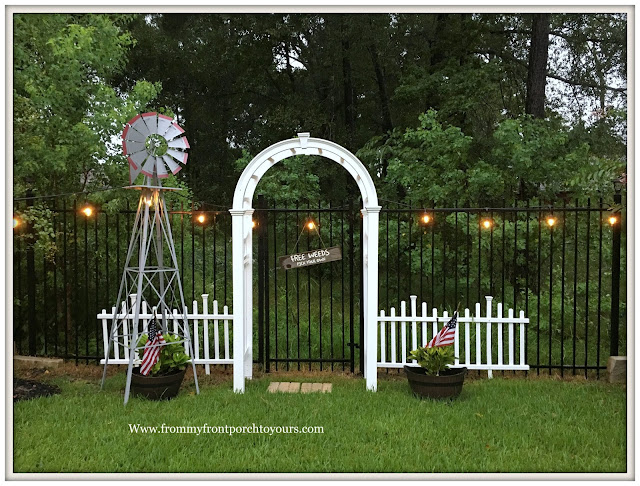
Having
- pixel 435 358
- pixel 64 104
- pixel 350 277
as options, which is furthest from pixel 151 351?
pixel 64 104

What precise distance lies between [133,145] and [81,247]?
2848mm

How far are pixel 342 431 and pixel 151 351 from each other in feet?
6.88

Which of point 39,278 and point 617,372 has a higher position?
point 39,278

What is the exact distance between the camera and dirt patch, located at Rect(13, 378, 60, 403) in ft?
16.6

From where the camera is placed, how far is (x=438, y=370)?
5.09 m

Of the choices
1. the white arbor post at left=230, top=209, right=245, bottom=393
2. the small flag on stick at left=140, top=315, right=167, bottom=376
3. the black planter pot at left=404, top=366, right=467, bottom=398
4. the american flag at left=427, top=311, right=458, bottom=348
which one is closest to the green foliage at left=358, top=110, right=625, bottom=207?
the american flag at left=427, top=311, right=458, bottom=348

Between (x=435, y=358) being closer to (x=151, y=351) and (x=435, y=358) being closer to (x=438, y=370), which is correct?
(x=438, y=370)

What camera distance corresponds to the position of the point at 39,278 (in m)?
7.16

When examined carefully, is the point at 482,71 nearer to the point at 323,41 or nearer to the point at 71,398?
the point at 323,41

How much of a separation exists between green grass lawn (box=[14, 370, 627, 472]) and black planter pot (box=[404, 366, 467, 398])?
149 mm

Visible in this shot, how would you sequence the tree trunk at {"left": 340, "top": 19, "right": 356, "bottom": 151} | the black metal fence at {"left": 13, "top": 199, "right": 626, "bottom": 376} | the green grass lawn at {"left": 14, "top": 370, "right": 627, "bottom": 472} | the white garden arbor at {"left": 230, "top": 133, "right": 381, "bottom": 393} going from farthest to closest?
the tree trunk at {"left": 340, "top": 19, "right": 356, "bottom": 151}, the black metal fence at {"left": 13, "top": 199, "right": 626, "bottom": 376}, the white garden arbor at {"left": 230, "top": 133, "right": 381, "bottom": 393}, the green grass lawn at {"left": 14, "top": 370, "right": 627, "bottom": 472}

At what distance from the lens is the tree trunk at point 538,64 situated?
9.55 metres

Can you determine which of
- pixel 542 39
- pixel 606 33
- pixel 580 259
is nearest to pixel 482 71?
pixel 542 39

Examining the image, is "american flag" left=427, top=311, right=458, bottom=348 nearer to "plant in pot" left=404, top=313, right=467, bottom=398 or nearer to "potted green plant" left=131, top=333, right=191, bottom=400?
"plant in pot" left=404, top=313, right=467, bottom=398
